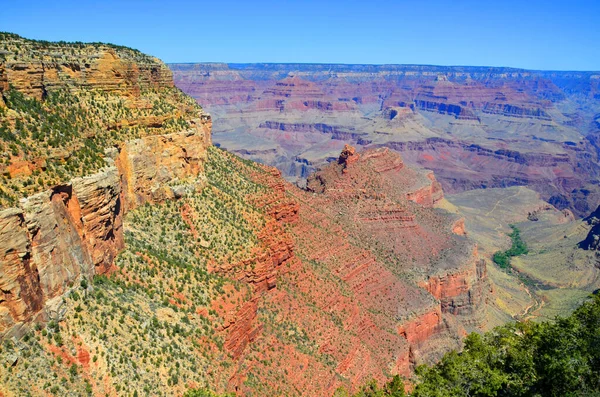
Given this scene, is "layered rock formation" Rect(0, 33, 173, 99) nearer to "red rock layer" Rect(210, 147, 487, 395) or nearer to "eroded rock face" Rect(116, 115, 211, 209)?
"eroded rock face" Rect(116, 115, 211, 209)

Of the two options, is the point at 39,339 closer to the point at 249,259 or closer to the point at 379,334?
the point at 249,259

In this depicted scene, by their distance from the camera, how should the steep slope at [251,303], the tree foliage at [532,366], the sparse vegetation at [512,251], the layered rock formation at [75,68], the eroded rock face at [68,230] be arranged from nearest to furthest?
the eroded rock face at [68,230] → the steep slope at [251,303] → the tree foliage at [532,366] → the layered rock formation at [75,68] → the sparse vegetation at [512,251]

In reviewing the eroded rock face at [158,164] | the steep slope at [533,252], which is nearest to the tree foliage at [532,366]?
the eroded rock face at [158,164]

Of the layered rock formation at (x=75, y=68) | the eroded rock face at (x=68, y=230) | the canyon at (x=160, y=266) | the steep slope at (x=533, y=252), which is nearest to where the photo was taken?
the eroded rock face at (x=68, y=230)

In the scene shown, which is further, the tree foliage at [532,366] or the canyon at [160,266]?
the tree foliage at [532,366]

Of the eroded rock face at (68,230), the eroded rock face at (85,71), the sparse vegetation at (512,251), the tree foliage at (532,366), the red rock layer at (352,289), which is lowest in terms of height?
the sparse vegetation at (512,251)

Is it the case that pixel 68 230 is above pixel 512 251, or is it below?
above

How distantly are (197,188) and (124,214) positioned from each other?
7.66 meters

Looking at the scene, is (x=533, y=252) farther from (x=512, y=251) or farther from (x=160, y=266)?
(x=160, y=266)

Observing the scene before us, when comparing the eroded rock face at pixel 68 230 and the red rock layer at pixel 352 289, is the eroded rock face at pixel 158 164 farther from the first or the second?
the red rock layer at pixel 352 289

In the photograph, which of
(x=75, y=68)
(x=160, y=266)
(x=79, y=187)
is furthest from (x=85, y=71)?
(x=160, y=266)

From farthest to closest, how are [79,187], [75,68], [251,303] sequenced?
[251,303] < [75,68] < [79,187]

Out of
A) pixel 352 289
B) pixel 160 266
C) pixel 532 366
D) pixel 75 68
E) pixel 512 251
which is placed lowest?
pixel 512 251

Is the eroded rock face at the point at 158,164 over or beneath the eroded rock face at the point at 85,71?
beneath
